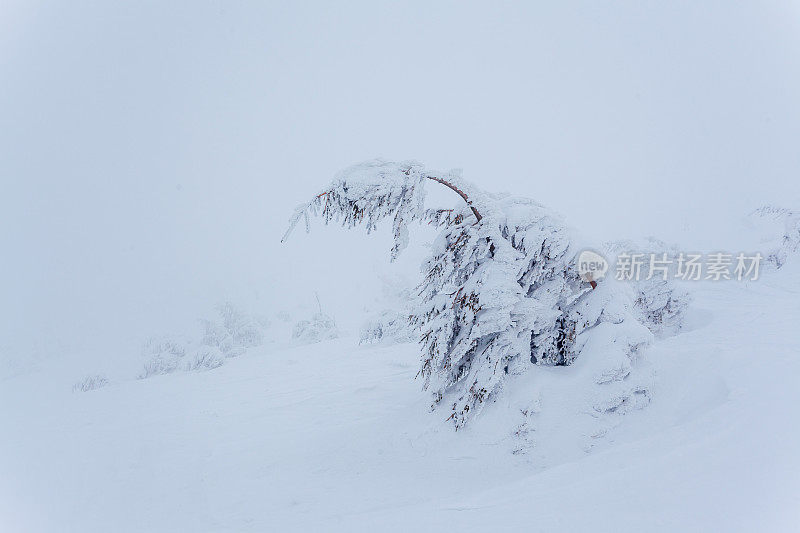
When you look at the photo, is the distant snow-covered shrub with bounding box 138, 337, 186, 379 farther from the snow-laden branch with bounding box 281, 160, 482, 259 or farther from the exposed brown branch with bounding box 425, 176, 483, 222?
the exposed brown branch with bounding box 425, 176, 483, 222

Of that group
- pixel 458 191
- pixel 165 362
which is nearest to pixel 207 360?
pixel 165 362

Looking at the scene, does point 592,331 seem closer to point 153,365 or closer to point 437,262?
point 437,262

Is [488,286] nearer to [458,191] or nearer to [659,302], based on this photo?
[458,191]

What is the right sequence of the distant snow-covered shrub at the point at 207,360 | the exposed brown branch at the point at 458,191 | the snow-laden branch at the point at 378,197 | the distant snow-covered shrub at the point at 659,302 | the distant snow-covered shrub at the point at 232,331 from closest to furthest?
1. the snow-laden branch at the point at 378,197
2. the exposed brown branch at the point at 458,191
3. the distant snow-covered shrub at the point at 659,302
4. the distant snow-covered shrub at the point at 207,360
5. the distant snow-covered shrub at the point at 232,331

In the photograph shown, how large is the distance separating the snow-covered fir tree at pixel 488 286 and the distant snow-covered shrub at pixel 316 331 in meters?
16.0

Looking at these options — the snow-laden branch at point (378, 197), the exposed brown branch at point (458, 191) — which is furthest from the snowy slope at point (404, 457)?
the snow-laden branch at point (378, 197)

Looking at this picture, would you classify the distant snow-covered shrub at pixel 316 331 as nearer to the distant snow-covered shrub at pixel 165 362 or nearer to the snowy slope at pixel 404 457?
the distant snow-covered shrub at pixel 165 362

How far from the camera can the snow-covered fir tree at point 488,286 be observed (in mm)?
5145

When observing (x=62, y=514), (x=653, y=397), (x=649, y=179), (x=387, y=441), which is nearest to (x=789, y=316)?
(x=653, y=397)

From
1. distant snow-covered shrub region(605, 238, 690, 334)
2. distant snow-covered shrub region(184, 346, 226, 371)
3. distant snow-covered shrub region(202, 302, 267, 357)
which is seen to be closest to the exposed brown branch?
distant snow-covered shrub region(605, 238, 690, 334)

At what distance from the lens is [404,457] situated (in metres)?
5.59

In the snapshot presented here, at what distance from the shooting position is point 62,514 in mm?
5258

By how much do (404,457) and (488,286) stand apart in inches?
106

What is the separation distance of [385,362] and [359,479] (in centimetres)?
507
